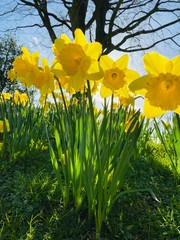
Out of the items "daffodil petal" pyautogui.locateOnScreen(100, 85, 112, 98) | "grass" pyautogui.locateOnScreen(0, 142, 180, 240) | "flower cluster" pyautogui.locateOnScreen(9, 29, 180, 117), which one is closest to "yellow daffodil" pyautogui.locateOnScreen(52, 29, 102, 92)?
"flower cluster" pyautogui.locateOnScreen(9, 29, 180, 117)

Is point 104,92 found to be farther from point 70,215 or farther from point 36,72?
point 70,215

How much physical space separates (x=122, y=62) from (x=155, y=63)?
351mm

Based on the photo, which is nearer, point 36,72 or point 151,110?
point 151,110

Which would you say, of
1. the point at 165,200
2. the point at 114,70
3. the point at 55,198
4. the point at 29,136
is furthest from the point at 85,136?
the point at 29,136

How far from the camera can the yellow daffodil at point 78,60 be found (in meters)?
1.17

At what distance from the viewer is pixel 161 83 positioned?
→ 3.44 feet

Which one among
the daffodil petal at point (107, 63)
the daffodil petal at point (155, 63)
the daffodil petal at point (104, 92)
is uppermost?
the daffodil petal at point (107, 63)

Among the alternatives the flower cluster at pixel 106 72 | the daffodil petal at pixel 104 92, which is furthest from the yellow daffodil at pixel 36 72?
the daffodil petal at pixel 104 92

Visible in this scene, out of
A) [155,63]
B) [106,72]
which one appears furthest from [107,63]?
[155,63]

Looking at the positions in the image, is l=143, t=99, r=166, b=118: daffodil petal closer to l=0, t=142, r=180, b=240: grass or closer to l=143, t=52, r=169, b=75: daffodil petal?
l=143, t=52, r=169, b=75: daffodil petal

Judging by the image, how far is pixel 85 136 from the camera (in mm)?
1426

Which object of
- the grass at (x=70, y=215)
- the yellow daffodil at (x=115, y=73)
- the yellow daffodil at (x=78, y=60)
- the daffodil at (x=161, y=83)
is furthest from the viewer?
the grass at (x=70, y=215)

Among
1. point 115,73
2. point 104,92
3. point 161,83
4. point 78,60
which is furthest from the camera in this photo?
point 104,92

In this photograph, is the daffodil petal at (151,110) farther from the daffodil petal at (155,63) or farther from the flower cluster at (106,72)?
the daffodil petal at (155,63)
